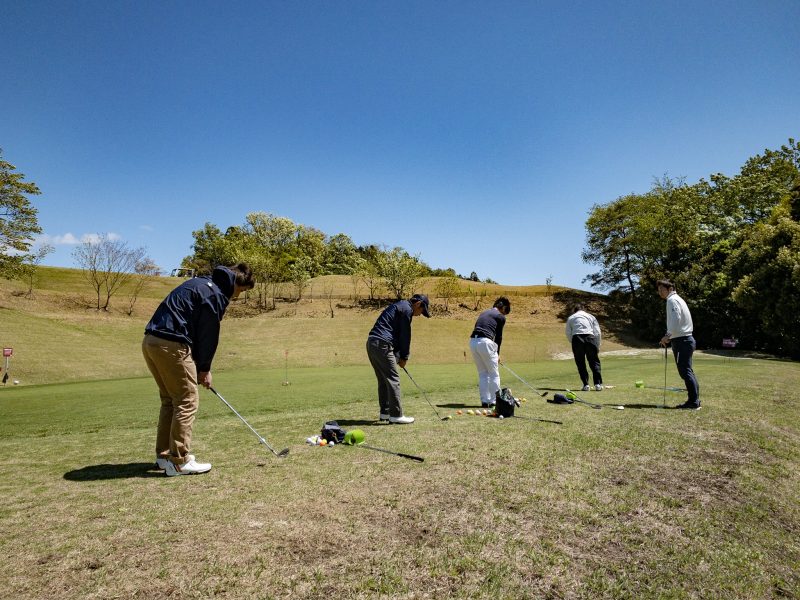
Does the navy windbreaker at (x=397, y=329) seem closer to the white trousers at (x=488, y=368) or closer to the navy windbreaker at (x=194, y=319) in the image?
the white trousers at (x=488, y=368)

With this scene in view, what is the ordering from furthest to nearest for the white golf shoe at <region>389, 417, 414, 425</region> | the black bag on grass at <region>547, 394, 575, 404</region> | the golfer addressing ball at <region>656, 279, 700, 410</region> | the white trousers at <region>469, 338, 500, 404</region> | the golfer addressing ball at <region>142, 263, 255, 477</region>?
1. the black bag on grass at <region>547, 394, 575, 404</region>
2. the white trousers at <region>469, 338, 500, 404</region>
3. the golfer addressing ball at <region>656, 279, 700, 410</region>
4. the white golf shoe at <region>389, 417, 414, 425</region>
5. the golfer addressing ball at <region>142, 263, 255, 477</region>

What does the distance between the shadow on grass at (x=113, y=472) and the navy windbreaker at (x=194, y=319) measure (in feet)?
4.66

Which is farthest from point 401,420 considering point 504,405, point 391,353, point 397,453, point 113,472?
point 113,472

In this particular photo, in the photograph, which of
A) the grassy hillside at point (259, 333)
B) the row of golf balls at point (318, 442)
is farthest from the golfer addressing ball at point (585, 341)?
the grassy hillside at point (259, 333)

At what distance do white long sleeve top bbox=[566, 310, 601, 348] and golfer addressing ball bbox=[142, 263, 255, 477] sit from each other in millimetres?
10051

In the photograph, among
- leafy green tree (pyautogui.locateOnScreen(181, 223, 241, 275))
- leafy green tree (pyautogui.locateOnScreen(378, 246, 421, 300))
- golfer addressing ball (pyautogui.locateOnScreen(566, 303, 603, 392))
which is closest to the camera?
golfer addressing ball (pyautogui.locateOnScreen(566, 303, 603, 392))

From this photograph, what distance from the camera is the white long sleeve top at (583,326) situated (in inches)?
513

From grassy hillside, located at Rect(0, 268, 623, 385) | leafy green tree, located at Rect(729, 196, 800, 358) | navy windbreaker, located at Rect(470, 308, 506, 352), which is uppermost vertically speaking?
leafy green tree, located at Rect(729, 196, 800, 358)

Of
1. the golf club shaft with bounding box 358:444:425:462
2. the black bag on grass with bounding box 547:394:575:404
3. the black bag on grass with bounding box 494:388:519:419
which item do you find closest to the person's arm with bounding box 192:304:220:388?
the golf club shaft with bounding box 358:444:425:462

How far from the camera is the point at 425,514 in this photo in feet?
14.1

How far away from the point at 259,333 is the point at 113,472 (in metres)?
39.9

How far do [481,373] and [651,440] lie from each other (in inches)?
176

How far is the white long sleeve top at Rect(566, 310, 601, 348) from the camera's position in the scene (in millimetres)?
13031

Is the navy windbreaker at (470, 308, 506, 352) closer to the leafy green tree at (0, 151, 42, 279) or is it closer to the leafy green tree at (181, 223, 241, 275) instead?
the leafy green tree at (0, 151, 42, 279)
